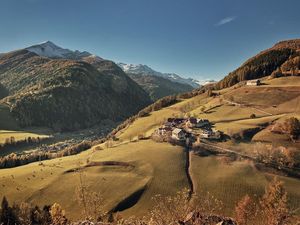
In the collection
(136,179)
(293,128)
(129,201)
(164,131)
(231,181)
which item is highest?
(293,128)

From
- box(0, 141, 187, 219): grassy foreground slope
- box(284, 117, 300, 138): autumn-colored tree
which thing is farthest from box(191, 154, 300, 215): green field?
box(284, 117, 300, 138): autumn-colored tree

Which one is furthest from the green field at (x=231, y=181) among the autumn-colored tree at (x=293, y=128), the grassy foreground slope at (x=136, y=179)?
the autumn-colored tree at (x=293, y=128)

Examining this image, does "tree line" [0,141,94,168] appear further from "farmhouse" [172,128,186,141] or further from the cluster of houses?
"farmhouse" [172,128,186,141]

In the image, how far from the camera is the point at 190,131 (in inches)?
5901

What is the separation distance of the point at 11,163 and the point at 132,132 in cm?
6849

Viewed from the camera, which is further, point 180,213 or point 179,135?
point 179,135

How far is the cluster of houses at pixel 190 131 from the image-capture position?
137 metres

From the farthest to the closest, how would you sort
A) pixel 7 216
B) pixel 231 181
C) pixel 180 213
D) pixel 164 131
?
pixel 164 131 → pixel 231 181 → pixel 7 216 → pixel 180 213

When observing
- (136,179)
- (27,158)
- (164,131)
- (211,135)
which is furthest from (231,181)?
(27,158)

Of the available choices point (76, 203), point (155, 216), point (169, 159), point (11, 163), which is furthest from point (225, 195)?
point (11, 163)

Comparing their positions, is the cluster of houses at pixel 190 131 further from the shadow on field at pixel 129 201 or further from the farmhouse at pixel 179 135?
the shadow on field at pixel 129 201

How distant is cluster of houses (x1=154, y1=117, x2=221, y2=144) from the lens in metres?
137

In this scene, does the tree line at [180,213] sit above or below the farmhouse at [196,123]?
below

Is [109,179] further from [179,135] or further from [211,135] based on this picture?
[211,135]
